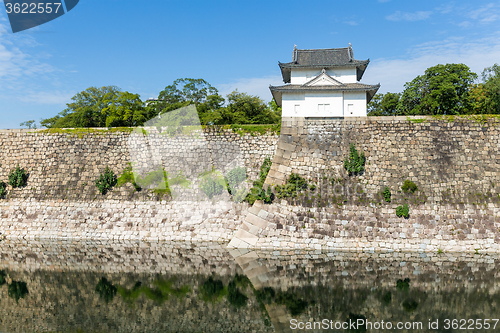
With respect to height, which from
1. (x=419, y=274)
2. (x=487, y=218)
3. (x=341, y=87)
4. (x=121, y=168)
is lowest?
(x=419, y=274)

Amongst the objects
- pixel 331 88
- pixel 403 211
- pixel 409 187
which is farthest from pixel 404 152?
pixel 331 88

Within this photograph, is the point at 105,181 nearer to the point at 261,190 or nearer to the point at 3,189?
the point at 3,189

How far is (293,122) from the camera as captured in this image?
67.4 feet

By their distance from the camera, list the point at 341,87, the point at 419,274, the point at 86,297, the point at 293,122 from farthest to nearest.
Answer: the point at 341,87, the point at 293,122, the point at 419,274, the point at 86,297

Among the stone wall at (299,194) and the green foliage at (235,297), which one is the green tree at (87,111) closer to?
the stone wall at (299,194)

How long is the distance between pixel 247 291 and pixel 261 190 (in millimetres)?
7804

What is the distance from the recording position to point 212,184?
823 inches

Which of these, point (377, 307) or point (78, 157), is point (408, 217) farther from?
point (78, 157)

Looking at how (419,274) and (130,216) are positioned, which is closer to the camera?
(419,274)

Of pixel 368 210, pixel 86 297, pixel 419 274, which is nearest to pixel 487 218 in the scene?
pixel 368 210

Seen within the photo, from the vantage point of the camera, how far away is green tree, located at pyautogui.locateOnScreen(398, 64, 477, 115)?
100ft

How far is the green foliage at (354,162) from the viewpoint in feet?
62.9

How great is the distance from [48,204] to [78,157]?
3483 millimetres

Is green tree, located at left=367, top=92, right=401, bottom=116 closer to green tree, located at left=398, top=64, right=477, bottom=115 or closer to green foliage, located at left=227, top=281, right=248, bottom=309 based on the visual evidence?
green tree, located at left=398, top=64, right=477, bottom=115
